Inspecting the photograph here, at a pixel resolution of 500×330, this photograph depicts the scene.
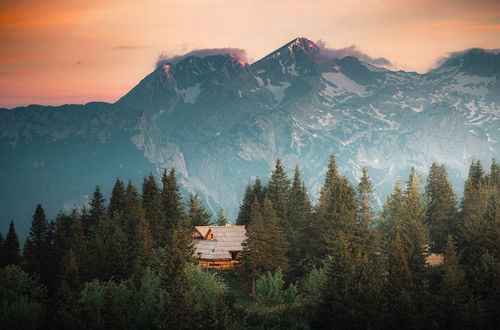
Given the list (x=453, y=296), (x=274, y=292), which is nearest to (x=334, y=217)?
(x=274, y=292)

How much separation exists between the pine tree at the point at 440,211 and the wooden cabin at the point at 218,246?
30.5m

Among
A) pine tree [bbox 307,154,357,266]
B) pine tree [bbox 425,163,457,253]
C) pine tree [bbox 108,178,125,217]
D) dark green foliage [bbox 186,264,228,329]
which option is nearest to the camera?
dark green foliage [bbox 186,264,228,329]

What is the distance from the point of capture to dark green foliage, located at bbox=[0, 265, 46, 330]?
75375 millimetres

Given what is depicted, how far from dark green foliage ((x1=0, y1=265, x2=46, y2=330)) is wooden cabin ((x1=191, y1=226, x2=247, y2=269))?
24405 mm

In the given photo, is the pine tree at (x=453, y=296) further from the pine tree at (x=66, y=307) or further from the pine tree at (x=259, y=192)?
the pine tree at (x=259, y=192)

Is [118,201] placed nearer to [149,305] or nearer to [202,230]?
[202,230]

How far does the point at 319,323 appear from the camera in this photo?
238 feet

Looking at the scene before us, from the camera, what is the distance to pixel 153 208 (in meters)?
106

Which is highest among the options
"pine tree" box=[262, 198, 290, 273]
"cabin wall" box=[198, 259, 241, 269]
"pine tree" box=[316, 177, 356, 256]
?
"pine tree" box=[316, 177, 356, 256]

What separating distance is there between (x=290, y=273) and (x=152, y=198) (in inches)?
1138

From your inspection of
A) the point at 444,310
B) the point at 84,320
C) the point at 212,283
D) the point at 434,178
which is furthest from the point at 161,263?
the point at 434,178

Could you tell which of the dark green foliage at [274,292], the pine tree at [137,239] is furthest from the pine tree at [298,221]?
the pine tree at [137,239]

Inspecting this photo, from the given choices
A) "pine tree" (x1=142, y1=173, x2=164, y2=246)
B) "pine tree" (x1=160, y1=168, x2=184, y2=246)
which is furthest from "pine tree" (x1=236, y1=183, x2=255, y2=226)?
"pine tree" (x1=142, y1=173, x2=164, y2=246)

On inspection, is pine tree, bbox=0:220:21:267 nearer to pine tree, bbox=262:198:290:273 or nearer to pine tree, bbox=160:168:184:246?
pine tree, bbox=160:168:184:246
